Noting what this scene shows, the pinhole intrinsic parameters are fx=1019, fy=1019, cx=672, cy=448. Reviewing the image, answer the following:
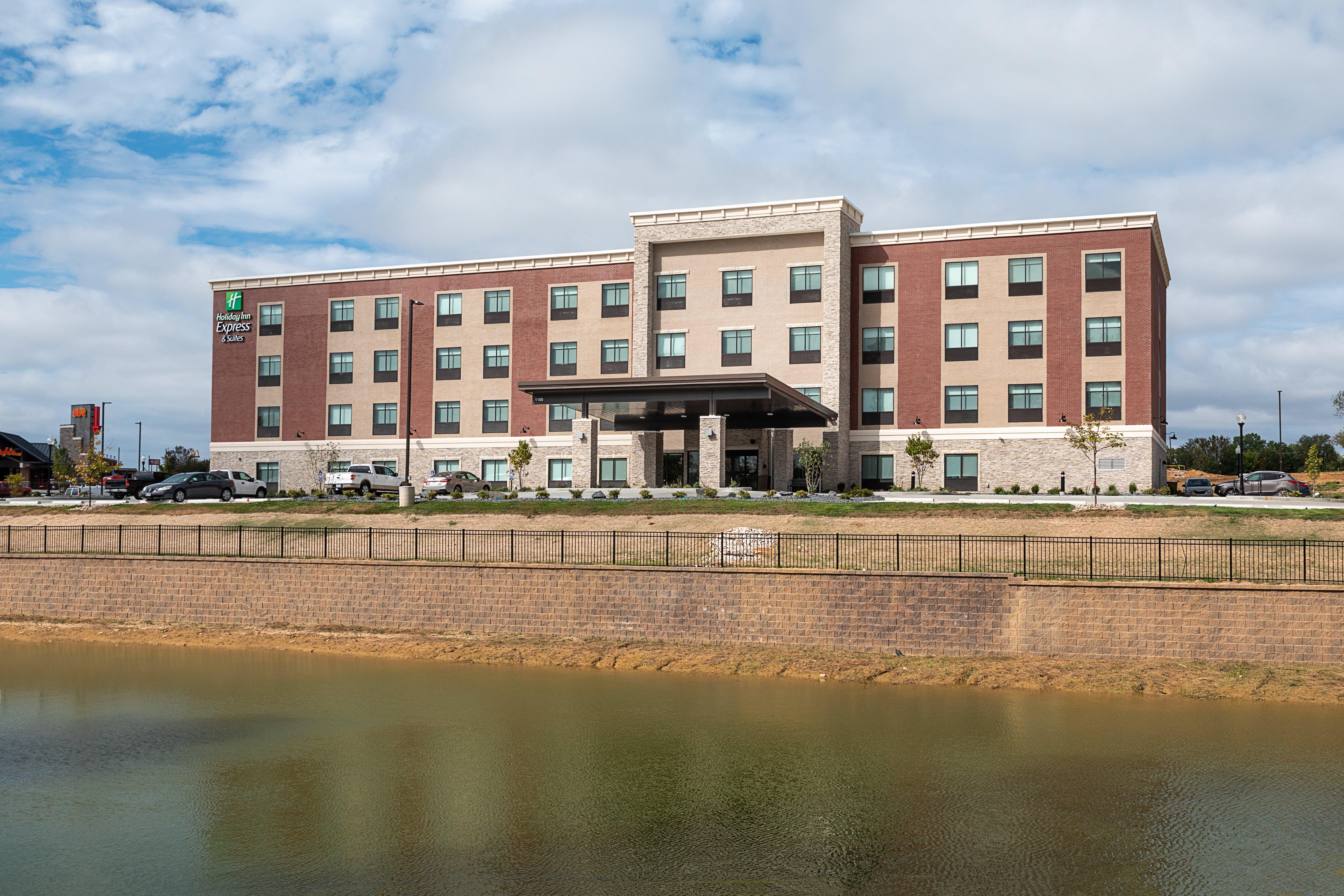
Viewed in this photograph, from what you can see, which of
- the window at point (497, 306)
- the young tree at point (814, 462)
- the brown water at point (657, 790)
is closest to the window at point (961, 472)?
the young tree at point (814, 462)

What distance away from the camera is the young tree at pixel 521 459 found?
58125 mm

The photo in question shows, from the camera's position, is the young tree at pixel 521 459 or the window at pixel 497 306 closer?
the young tree at pixel 521 459

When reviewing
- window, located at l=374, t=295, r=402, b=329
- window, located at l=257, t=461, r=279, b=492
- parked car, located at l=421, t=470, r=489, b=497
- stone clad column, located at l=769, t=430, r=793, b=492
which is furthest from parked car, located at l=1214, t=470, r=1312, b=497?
window, located at l=257, t=461, r=279, b=492

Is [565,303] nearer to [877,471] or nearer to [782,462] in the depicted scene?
[782,462]

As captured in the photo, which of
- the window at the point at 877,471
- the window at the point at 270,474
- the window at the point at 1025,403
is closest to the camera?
the window at the point at 1025,403

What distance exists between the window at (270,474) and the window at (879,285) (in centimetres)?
3977

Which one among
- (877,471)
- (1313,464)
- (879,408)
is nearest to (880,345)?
(879,408)

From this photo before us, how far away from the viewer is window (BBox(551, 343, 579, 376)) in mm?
62750

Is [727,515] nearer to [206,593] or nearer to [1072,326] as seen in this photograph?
[206,593]

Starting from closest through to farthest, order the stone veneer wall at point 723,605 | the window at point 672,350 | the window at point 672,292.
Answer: the stone veneer wall at point 723,605 < the window at point 672,350 < the window at point 672,292

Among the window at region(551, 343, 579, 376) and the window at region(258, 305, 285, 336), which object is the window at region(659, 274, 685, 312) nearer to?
the window at region(551, 343, 579, 376)

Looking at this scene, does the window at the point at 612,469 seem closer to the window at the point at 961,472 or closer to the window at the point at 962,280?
the window at the point at 961,472

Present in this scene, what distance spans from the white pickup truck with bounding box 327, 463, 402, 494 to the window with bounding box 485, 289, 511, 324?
1304 cm

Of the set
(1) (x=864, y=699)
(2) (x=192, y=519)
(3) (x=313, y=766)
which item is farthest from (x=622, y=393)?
(3) (x=313, y=766)
